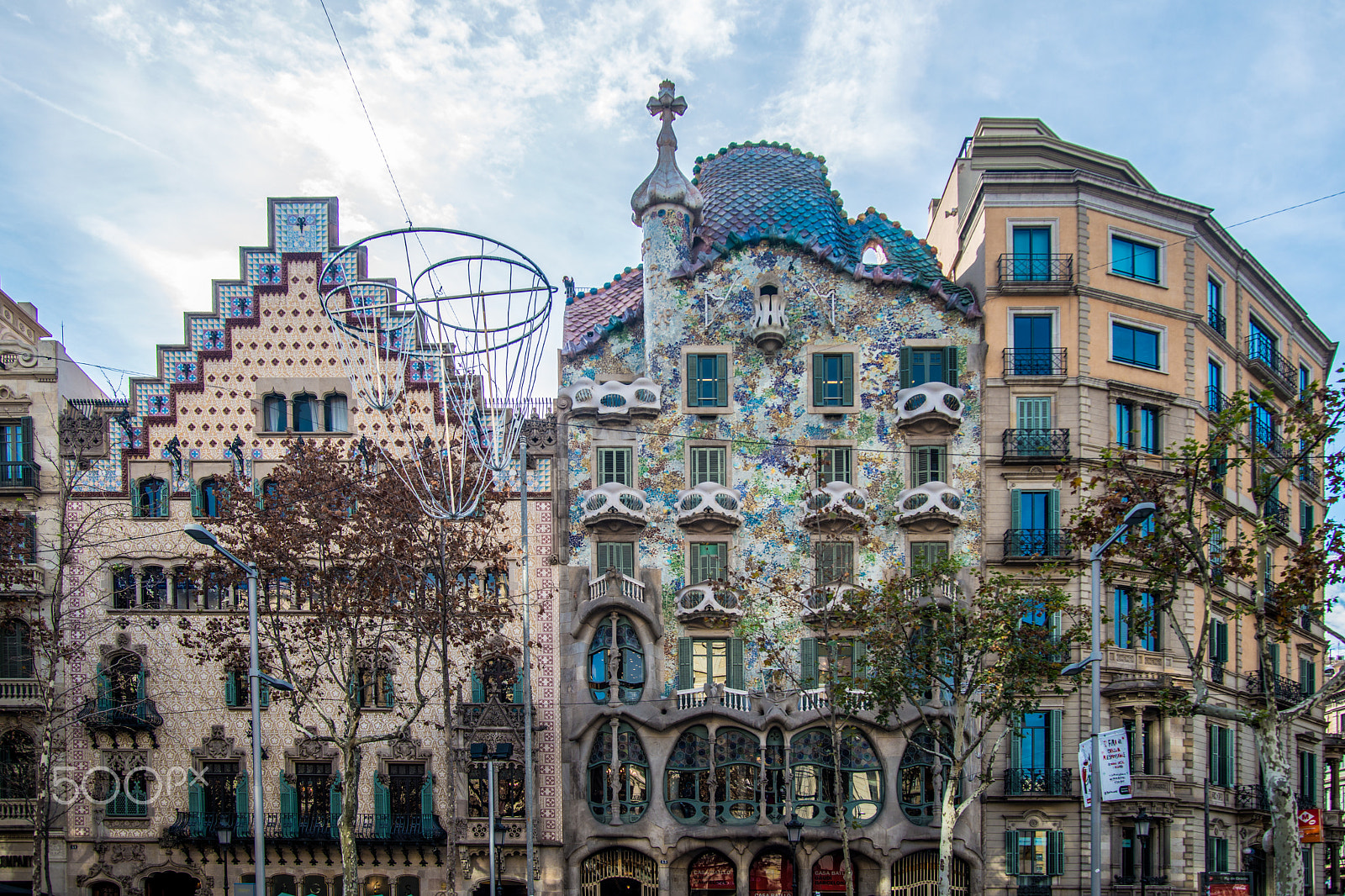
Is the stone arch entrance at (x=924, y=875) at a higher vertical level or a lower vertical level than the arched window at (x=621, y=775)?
lower

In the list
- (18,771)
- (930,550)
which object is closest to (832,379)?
(930,550)

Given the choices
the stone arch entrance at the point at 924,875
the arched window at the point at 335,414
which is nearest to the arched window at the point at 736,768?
the stone arch entrance at the point at 924,875

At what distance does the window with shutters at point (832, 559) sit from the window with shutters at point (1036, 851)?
29.1ft

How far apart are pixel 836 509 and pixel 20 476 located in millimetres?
25820

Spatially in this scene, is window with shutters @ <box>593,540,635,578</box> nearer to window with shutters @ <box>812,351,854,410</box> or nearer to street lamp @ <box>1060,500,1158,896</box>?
window with shutters @ <box>812,351,854,410</box>

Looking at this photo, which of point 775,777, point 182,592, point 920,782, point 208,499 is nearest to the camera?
point 920,782

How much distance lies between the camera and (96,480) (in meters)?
37.5

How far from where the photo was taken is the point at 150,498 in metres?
37.6

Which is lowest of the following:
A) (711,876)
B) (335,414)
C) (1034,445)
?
(711,876)

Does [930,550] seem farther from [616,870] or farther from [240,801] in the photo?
[240,801]

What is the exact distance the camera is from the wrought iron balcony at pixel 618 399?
36812 millimetres

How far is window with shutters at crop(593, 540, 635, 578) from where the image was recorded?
36.4m

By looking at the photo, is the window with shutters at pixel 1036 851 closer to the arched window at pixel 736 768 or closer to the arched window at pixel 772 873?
Answer: the arched window at pixel 772 873

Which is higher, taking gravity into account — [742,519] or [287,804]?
[742,519]
